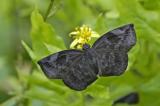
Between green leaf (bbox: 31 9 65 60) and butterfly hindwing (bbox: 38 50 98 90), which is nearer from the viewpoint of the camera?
butterfly hindwing (bbox: 38 50 98 90)

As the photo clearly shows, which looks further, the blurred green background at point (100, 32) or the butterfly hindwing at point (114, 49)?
the blurred green background at point (100, 32)

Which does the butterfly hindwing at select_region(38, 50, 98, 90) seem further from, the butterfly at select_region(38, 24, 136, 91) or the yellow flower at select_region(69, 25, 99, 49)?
the yellow flower at select_region(69, 25, 99, 49)

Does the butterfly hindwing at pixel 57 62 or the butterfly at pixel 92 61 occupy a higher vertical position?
the butterfly hindwing at pixel 57 62

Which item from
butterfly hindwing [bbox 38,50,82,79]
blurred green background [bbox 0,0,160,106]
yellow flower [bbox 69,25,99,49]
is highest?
butterfly hindwing [bbox 38,50,82,79]

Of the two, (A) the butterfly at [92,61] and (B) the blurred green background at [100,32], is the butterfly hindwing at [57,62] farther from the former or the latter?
(B) the blurred green background at [100,32]

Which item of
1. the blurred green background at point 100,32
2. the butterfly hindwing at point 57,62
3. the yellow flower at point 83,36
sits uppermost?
the butterfly hindwing at point 57,62

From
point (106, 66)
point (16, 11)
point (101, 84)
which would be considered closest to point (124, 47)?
point (106, 66)

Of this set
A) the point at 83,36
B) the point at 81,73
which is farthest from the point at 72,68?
the point at 83,36

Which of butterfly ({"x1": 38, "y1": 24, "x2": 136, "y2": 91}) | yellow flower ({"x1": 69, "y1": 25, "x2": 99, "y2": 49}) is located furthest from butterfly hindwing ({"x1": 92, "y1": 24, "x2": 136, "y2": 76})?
yellow flower ({"x1": 69, "y1": 25, "x2": 99, "y2": 49})

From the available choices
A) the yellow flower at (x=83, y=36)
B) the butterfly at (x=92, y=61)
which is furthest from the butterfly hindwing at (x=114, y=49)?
the yellow flower at (x=83, y=36)
